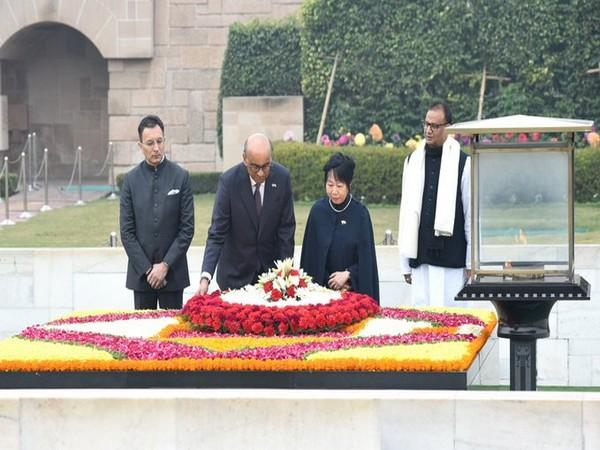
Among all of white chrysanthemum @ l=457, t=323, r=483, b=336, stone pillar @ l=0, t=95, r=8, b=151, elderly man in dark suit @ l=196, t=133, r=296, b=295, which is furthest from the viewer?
stone pillar @ l=0, t=95, r=8, b=151

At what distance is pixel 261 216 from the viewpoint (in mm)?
8477

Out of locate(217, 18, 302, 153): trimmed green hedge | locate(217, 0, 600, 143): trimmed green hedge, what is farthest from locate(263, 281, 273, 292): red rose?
locate(217, 18, 302, 153): trimmed green hedge

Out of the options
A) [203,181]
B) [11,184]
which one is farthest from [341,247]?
[11,184]

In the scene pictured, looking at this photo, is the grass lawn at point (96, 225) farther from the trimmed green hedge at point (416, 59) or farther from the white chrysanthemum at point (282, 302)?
the white chrysanthemum at point (282, 302)

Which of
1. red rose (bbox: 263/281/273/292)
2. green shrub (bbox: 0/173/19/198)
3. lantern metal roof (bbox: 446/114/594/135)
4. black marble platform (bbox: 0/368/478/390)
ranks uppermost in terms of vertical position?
lantern metal roof (bbox: 446/114/594/135)

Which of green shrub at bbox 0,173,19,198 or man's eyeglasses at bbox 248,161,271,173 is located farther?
green shrub at bbox 0,173,19,198

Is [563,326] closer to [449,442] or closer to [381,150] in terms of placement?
[449,442]

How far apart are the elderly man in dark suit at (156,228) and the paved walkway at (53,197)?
990 centimetres

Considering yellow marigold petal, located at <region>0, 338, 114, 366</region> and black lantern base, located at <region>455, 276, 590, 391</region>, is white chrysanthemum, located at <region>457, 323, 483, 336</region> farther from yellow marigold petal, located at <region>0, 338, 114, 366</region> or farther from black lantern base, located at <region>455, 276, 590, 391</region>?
yellow marigold petal, located at <region>0, 338, 114, 366</region>

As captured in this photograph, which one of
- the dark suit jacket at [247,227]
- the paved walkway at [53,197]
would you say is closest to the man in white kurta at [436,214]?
the dark suit jacket at [247,227]

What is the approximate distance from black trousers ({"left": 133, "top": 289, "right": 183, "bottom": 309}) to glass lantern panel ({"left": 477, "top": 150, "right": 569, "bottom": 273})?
7.38ft

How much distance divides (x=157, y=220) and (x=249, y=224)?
626 millimetres

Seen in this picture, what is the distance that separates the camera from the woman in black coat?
8461 millimetres

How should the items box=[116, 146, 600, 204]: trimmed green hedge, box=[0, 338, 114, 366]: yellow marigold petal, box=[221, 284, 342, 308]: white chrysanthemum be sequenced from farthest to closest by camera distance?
box=[116, 146, 600, 204]: trimmed green hedge
box=[221, 284, 342, 308]: white chrysanthemum
box=[0, 338, 114, 366]: yellow marigold petal
